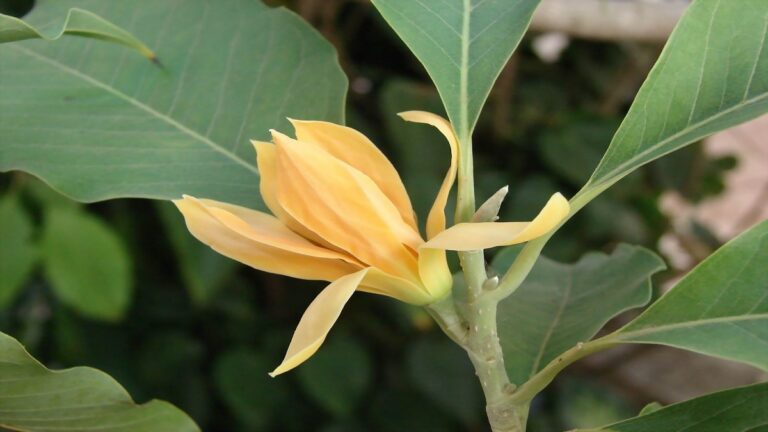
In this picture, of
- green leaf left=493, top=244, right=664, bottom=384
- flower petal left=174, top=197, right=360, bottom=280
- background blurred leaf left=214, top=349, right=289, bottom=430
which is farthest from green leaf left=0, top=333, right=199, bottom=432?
background blurred leaf left=214, top=349, right=289, bottom=430

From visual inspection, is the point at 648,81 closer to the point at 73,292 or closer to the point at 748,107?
the point at 748,107

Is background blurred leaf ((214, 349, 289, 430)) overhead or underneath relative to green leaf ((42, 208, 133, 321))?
underneath

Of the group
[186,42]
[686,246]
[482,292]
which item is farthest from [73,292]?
[686,246]

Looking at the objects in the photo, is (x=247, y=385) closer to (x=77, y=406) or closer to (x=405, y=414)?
(x=405, y=414)

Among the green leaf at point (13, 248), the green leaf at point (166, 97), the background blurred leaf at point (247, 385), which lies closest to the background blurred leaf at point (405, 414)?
the background blurred leaf at point (247, 385)

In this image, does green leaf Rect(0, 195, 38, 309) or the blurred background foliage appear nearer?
green leaf Rect(0, 195, 38, 309)

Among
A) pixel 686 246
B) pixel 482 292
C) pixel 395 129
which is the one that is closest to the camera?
pixel 482 292

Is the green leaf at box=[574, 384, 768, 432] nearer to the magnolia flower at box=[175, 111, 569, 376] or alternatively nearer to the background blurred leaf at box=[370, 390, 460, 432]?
the magnolia flower at box=[175, 111, 569, 376]

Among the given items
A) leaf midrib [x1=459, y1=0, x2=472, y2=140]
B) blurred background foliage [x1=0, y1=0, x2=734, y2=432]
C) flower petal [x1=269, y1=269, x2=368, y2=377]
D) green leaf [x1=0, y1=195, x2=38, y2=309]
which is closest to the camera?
flower petal [x1=269, y1=269, x2=368, y2=377]
